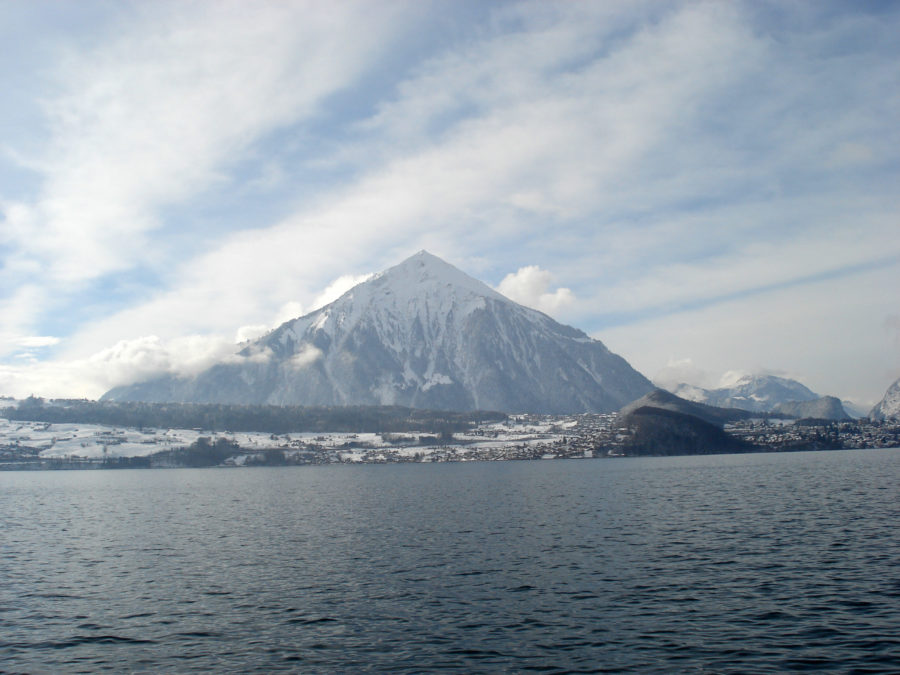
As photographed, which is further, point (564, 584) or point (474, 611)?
point (564, 584)

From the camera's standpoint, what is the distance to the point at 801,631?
4081cm

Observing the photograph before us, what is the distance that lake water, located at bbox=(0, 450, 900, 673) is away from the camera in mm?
38969

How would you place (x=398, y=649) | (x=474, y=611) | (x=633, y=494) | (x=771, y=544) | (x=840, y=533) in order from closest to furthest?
(x=398, y=649), (x=474, y=611), (x=771, y=544), (x=840, y=533), (x=633, y=494)

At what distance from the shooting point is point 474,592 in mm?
54344

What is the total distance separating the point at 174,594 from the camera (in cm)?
5744

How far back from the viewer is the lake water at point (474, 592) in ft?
128

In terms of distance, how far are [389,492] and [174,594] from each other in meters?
120

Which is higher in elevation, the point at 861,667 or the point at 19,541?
the point at 861,667

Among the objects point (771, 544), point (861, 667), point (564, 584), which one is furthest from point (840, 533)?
point (861, 667)

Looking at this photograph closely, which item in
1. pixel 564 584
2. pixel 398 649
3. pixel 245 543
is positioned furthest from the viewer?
pixel 245 543

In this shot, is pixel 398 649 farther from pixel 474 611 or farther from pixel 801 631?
pixel 801 631

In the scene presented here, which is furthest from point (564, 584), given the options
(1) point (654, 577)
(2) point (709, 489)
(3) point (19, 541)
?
(2) point (709, 489)

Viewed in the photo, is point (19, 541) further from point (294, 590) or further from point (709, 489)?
point (709, 489)

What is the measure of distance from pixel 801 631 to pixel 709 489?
106 metres
